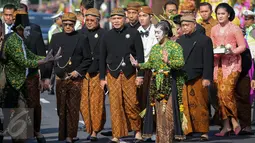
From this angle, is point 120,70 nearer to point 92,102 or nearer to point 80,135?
point 92,102

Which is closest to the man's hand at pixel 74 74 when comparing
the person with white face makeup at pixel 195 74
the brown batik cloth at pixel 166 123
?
the brown batik cloth at pixel 166 123

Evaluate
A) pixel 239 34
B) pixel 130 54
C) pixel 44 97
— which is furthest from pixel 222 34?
pixel 44 97

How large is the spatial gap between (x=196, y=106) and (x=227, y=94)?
0.79m

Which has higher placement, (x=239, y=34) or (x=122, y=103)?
(x=239, y=34)

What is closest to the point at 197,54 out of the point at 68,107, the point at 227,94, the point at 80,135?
the point at 227,94

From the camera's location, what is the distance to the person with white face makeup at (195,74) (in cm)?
1430

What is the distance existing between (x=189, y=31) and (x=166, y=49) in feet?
6.11

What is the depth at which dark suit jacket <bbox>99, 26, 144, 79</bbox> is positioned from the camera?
13.9 m

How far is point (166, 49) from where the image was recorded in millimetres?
12617

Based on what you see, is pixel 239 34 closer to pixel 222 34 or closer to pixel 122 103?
pixel 222 34

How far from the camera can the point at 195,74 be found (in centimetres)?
1430

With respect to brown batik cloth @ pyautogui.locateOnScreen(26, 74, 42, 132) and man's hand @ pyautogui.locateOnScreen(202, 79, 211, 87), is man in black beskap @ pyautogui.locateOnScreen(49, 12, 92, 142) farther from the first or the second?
man's hand @ pyautogui.locateOnScreen(202, 79, 211, 87)

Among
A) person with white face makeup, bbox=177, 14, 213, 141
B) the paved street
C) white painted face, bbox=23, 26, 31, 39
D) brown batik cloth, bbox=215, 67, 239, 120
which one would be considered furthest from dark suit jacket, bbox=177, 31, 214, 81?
white painted face, bbox=23, 26, 31, 39

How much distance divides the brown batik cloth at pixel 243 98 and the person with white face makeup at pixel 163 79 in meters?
2.96
